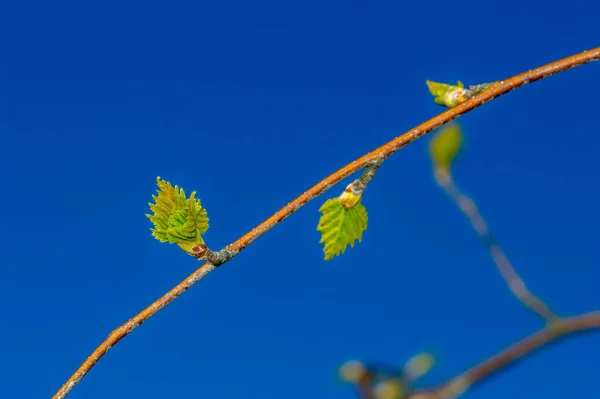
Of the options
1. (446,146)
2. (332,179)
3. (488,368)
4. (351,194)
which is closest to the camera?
(488,368)

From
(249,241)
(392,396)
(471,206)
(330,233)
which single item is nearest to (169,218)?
(249,241)

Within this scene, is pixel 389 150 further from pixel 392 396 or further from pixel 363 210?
pixel 392 396

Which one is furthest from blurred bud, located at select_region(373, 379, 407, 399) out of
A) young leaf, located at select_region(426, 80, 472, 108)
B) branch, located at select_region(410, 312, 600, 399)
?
young leaf, located at select_region(426, 80, 472, 108)

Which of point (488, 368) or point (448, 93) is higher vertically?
point (448, 93)

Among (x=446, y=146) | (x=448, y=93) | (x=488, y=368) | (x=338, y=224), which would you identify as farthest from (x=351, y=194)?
(x=446, y=146)

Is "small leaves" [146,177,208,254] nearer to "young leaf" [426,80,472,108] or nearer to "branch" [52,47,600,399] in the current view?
"branch" [52,47,600,399]

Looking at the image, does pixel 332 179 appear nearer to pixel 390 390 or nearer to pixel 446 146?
pixel 390 390
